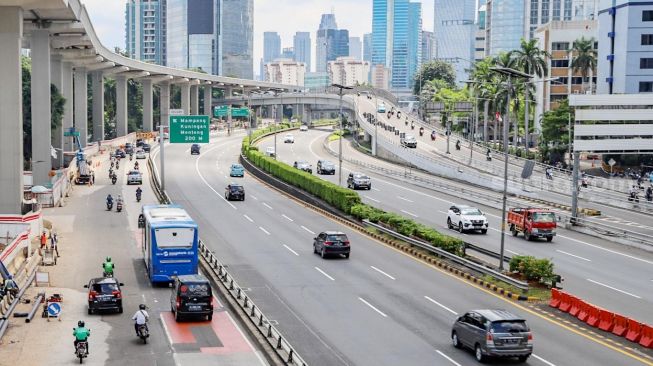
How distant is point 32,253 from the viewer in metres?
51.1

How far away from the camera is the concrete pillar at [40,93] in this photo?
263ft

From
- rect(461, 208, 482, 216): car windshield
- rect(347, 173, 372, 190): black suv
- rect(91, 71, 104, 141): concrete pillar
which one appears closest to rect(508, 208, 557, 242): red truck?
rect(461, 208, 482, 216): car windshield

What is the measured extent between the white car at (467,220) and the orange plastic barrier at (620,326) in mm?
27250

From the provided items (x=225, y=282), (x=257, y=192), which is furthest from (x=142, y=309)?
(x=257, y=192)

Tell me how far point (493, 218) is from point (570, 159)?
4668 cm

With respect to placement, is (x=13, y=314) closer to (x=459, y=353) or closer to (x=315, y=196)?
(x=459, y=353)

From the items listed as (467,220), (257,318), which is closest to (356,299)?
(257,318)

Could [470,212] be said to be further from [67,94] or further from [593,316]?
[67,94]

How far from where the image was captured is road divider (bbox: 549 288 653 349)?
31.4 metres

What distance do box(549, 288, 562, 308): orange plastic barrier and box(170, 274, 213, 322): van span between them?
13.6m

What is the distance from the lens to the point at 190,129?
254 feet

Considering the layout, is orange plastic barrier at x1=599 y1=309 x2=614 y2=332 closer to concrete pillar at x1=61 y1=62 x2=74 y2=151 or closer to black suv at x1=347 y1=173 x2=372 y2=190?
black suv at x1=347 y1=173 x2=372 y2=190

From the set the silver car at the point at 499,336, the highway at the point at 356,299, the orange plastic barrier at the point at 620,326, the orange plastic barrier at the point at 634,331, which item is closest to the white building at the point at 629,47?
the highway at the point at 356,299

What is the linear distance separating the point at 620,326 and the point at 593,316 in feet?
6.03
